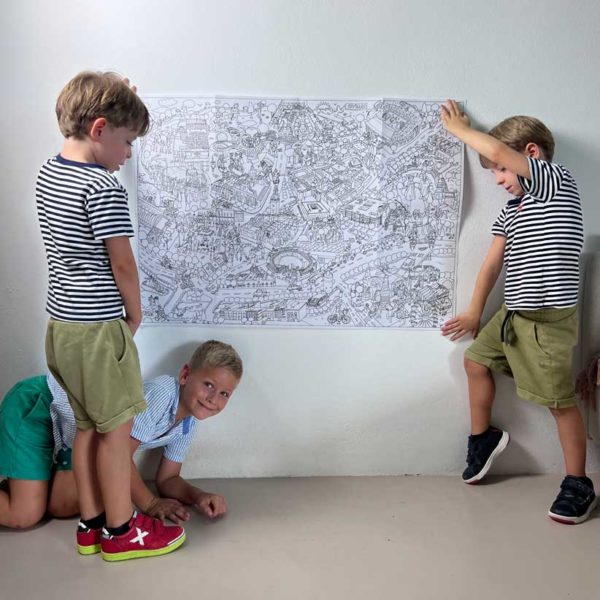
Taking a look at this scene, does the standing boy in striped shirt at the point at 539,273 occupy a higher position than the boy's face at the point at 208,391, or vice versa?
the standing boy in striped shirt at the point at 539,273

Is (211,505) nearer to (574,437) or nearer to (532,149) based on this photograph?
(574,437)

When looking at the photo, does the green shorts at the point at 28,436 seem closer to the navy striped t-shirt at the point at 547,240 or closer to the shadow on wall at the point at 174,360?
the shadow on wall at the point at 174,360

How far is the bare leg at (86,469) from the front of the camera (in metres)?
1.61

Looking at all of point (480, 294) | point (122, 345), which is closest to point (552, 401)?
point (480, 294)

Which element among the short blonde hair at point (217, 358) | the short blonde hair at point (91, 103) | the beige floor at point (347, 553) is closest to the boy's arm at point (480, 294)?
the beige floor at point (347, 553)

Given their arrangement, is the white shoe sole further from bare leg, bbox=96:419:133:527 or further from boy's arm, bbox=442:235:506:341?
bare leg, bbox=96:419:133:527

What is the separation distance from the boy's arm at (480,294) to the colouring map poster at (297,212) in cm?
4

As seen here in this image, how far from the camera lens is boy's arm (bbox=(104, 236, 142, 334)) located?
152 centimetres

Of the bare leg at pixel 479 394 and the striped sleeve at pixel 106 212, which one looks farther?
the bare leg at pixel 479 394

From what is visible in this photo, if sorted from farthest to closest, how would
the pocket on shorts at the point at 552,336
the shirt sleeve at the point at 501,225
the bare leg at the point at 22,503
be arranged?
1. the shirt sleeve at the point at 501,225
2. the pocket on shorts at the point at 552,336
3. the bare leg at the point at 22,503

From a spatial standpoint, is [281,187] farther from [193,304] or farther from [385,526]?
[385,526]

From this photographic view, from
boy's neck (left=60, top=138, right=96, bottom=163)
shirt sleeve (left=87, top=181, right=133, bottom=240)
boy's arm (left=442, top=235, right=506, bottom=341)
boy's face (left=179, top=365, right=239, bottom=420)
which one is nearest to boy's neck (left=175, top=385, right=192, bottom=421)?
boy's face (left=179, top=365, right=239, bottom=420)

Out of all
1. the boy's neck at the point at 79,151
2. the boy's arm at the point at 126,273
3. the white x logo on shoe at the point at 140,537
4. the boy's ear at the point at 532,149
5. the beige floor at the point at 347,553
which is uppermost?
the boy's ear at the point at 532,149

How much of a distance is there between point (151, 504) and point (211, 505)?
161 millimetres
